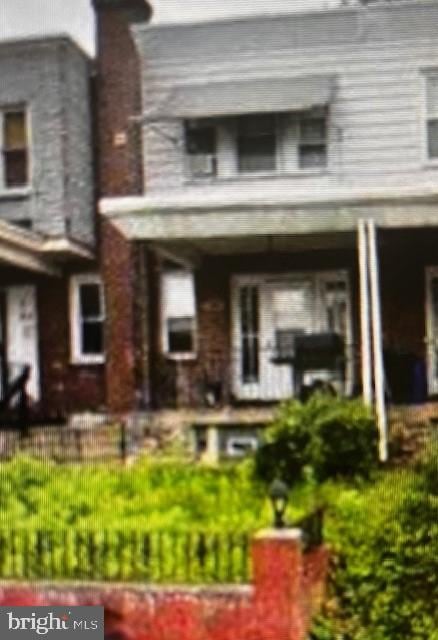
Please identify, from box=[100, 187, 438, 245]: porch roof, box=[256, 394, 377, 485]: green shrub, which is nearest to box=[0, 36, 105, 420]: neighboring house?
box=[100, 187, 438, 245]: porch roof

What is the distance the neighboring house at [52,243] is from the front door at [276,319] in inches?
20.2

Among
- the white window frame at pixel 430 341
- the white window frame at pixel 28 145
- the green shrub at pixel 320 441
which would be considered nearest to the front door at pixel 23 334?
the white window frame at pixel 28 145

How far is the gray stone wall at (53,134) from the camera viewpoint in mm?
4984

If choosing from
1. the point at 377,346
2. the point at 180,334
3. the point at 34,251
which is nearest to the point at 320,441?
the point at 377,346

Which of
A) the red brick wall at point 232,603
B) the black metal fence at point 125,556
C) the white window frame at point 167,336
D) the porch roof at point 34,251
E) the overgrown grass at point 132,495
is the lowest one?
the red brick wall at point 232,603

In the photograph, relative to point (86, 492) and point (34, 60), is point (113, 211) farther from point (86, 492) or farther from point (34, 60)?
point (86, 492)

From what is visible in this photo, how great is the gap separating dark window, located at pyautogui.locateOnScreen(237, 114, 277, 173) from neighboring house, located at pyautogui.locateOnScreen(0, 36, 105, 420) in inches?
28.9

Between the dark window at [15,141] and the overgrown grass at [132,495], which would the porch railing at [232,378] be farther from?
the dark window at [15,141]

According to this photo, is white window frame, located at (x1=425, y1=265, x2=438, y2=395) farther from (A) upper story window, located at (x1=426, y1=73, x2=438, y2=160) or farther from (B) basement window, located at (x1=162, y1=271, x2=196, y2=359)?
(B) basement window, located at (x1=162, y1=271, x2=196, y2=359)

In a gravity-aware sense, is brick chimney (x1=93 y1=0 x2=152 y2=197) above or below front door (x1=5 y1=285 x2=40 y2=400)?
above

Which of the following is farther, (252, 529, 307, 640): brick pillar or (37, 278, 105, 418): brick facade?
(37, 278, 105, 418): brick facade

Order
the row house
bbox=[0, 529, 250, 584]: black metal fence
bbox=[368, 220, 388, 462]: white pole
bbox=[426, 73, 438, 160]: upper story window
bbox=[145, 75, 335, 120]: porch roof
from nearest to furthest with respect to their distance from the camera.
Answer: bbox=[0, 529, 250, 584]: black metal fence
bbox=[368, 220, 388, 462]: white pole
the row house
bbox=[426, 73, 438, 160]: upper story window
bbox=[145, 75, 335, 120]: porch roof

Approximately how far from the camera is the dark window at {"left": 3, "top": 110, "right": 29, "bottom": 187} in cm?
514

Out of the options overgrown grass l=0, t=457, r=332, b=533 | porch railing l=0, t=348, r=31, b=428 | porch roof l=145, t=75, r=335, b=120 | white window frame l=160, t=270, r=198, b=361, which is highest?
porch roof l=145, t=75, r=335, b=120
